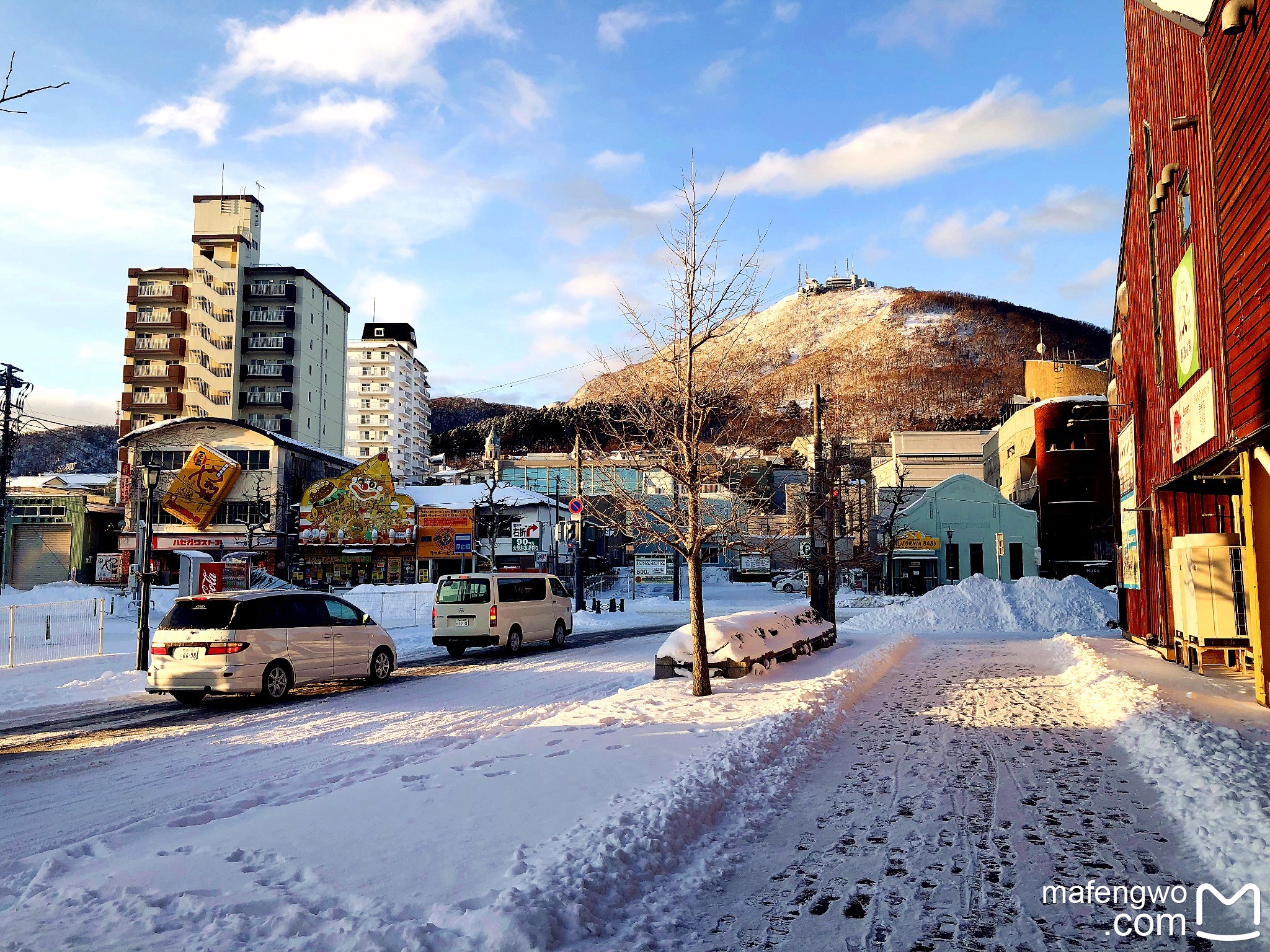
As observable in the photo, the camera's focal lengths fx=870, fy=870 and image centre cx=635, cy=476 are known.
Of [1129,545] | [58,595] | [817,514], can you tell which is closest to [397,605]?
[58,595]

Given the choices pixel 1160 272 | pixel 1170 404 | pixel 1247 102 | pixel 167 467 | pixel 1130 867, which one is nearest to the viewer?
pixel 1130 867

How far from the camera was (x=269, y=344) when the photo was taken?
74875 mm

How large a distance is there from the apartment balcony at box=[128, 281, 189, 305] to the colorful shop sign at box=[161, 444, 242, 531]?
2597 centimetres

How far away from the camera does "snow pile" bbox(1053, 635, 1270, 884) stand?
220 inches

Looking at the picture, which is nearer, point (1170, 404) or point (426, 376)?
point (1170, 404)

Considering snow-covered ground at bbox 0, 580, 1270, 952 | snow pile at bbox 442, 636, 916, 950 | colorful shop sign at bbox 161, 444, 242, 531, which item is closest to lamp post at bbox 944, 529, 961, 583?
colorful shop sign at bbox 161, 444, 242, 531

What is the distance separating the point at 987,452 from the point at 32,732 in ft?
289

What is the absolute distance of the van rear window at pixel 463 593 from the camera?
785 inches

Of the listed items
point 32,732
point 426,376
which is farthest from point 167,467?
point 426,376

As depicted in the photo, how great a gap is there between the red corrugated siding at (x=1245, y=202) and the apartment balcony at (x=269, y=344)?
73.1 meters

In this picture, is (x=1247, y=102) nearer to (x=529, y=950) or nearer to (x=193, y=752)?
(x=529, y=950)

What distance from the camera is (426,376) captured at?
485 feet

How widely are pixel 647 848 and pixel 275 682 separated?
30.4 ft

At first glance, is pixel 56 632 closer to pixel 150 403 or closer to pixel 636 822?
pixel 636 822
